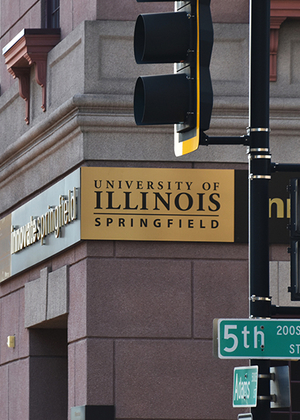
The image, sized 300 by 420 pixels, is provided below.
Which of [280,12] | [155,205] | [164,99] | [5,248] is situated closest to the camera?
A: [164,99]

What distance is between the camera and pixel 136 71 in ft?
38.2

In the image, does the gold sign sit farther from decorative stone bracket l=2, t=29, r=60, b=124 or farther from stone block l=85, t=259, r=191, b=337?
decorative stone bracket l=2, t=29, r=60, b=124

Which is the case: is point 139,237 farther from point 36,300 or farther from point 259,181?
point 259,181

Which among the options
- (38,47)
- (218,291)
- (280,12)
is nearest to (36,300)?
(218,291)

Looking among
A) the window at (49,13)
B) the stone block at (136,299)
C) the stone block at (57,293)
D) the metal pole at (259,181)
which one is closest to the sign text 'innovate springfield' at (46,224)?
the stone block at (57,293)

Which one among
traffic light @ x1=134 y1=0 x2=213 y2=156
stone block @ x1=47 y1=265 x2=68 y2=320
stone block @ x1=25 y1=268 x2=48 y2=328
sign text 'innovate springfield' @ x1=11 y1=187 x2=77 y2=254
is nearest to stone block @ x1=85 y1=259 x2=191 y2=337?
stone block @ x1=47 y1=265 x2=68 y2=320

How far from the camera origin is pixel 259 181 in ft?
20.2

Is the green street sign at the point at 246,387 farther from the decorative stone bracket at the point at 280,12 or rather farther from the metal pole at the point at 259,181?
the decorative stone bracket at the point at 280,12

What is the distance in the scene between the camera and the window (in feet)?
45.2

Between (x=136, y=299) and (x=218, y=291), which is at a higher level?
(x=218, y=291)

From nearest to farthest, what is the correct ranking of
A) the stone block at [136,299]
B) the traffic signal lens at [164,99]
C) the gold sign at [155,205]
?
the traffic signal lens at [164,99] < the stone block at [136,299] < the gold sign at [155,205]

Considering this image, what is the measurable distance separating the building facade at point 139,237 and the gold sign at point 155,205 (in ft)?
0.06

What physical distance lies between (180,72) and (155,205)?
17.9 feet

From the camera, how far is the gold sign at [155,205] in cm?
1116
